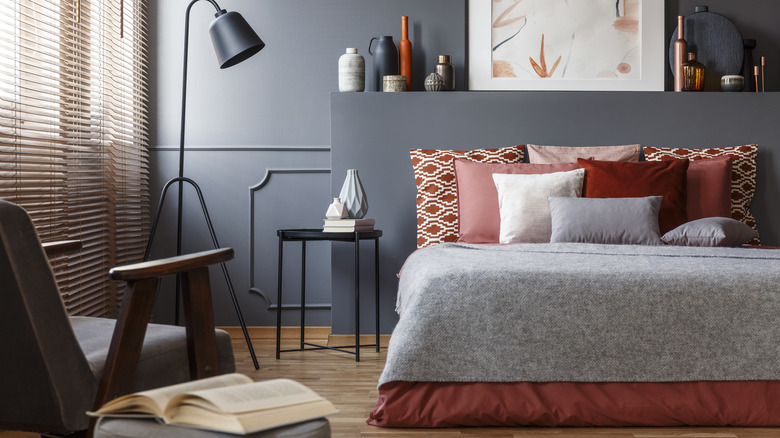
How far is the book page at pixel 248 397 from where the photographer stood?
1.06 metres

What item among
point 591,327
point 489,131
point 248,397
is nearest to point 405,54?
point 489,131

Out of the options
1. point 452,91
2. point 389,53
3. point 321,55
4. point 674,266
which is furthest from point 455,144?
point 674,266

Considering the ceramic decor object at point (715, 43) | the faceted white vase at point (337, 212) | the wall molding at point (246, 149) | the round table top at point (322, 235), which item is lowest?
the round table top at point (322, 235)

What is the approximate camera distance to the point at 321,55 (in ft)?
12.6

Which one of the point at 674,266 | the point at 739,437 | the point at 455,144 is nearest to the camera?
the point at 739,437

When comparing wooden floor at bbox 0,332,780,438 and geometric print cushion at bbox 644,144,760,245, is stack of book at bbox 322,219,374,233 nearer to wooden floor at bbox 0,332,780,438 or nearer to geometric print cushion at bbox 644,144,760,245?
wooden floor at bbox 0,332,780,438

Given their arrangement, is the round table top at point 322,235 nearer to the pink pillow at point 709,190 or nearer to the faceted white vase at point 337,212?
the faceted white vase at point 337,212

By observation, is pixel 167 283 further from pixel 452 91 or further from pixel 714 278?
pixel 714 278

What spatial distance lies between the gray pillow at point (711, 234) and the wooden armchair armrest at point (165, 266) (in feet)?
6.90

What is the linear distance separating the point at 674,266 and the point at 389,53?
205 cm

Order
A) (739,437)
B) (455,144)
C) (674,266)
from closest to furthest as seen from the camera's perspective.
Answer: (739,437), (674,266), (455,144)

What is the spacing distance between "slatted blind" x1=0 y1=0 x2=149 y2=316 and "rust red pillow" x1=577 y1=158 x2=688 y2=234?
237cm

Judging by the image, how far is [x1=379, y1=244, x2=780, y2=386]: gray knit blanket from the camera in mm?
2088

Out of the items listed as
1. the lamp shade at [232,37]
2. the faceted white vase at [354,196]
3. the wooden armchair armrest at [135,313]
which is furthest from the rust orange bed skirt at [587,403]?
the lamp shade at [232,37]
